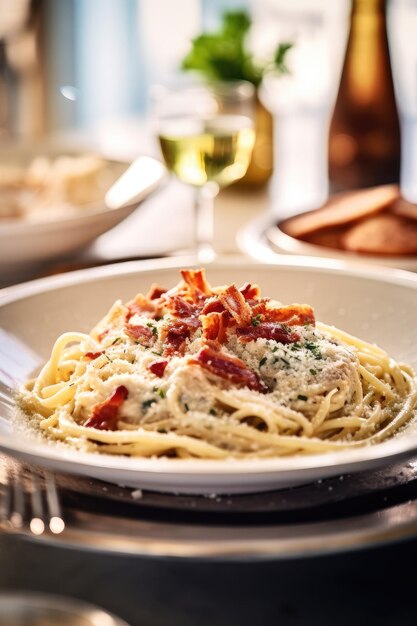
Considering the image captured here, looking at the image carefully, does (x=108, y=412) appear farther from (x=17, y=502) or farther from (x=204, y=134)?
(x=204, y=134)

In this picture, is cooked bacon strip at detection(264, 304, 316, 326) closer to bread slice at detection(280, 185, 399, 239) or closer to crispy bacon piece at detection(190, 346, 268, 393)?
crispy bacon piece at detection(190, 346, 268, 393)

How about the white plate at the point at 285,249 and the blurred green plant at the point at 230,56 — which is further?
the blurred green plant at the point at 230,56

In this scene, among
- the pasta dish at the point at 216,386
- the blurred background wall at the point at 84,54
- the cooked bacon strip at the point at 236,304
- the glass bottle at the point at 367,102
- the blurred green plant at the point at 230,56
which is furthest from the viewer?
the blurred background wall at the point at 84,54

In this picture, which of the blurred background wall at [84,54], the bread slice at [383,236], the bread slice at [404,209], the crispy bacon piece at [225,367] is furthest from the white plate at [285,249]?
the blurred background wall at [84,54]

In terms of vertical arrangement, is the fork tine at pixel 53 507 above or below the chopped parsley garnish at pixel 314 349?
below

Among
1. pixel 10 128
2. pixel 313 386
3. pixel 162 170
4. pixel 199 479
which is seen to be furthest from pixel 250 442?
pixel 10 128

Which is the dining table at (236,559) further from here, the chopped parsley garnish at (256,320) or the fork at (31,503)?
the chopped parsley garnish at (256,320)

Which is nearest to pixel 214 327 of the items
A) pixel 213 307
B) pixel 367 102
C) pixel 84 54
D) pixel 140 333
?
pixel 213 307
